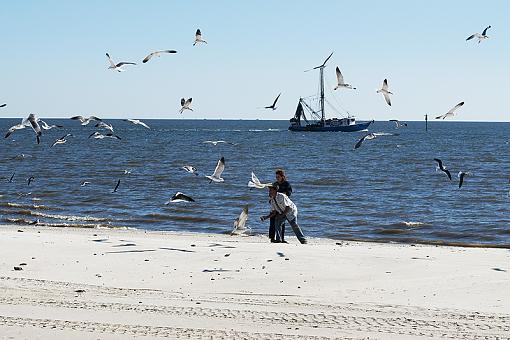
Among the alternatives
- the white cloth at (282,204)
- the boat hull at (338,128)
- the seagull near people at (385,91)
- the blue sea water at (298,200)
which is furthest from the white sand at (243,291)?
the boat hull at (338,128)

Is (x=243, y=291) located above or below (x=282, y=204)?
below

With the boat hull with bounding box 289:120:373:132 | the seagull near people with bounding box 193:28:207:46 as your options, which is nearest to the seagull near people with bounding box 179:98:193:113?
the seagull near people with bounding box 193:28:207:46

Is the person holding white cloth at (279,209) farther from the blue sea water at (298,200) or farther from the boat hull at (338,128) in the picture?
the boat hull at (338,128)

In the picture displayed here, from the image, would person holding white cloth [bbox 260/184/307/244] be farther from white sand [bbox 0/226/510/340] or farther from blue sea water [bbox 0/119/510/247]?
blue sea water [bbox 0/119/510/247]

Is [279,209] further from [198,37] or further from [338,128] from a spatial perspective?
[338,128]

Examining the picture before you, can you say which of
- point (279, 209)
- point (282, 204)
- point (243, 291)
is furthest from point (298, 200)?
point (243, 291)

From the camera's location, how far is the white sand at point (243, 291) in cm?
930

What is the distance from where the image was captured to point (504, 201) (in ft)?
114

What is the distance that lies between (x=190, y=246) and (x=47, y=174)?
33636mm

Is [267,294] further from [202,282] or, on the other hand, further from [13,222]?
[13,222]

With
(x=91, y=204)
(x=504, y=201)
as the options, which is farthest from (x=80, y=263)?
(x=504, y=201)

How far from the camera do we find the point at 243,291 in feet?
38.5

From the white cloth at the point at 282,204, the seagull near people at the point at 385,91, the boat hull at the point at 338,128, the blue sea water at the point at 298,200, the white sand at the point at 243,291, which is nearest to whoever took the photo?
the white sand at the point at 243,291

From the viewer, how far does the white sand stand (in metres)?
9.30
